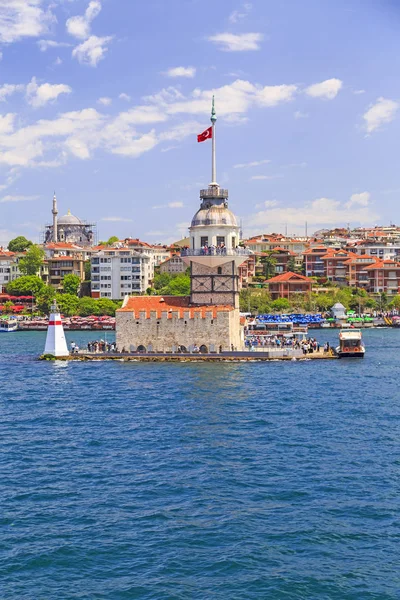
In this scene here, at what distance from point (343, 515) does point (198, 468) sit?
5.85 m

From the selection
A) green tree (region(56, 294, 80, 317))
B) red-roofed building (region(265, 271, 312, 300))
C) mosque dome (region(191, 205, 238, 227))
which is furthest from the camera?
red-roofed building (region(265, 271, 312, 300))

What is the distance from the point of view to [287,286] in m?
116

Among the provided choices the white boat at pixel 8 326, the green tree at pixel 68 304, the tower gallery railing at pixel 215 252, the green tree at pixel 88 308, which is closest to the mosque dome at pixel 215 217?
the tower gallery railing at pixel 215 252

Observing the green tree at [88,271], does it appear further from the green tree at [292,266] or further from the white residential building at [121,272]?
the green tree at [292,266]

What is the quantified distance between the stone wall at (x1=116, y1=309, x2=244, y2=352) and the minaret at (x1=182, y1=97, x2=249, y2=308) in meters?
2.55

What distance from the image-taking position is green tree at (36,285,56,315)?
113 m

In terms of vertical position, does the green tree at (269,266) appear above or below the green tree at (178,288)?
above

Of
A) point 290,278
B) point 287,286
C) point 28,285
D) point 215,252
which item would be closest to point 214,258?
point 215,252

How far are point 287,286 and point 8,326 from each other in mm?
37598

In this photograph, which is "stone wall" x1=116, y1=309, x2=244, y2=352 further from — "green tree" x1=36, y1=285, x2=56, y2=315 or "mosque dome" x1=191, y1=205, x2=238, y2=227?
"green tree" x1=36, y1=285, x2=56, y2=315

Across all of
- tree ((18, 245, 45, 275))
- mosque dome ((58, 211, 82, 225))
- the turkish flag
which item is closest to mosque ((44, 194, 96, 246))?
mosque dome ((58, 211, 82, 225))

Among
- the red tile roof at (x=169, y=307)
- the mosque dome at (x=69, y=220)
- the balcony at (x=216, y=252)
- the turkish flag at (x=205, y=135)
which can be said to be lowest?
the red tile roof at (x=169, y=307)

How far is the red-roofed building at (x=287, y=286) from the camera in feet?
379

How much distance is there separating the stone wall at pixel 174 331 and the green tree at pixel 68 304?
5329 cm
